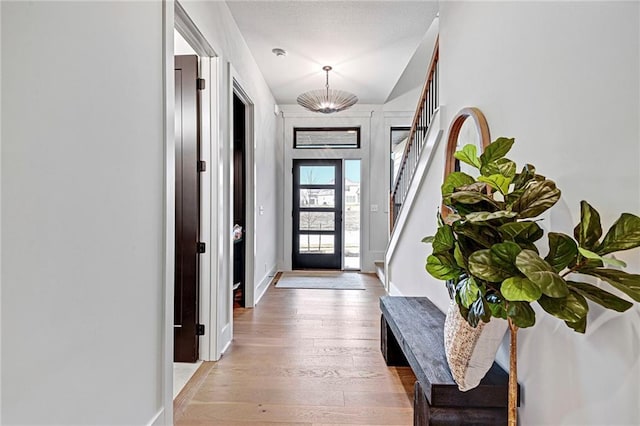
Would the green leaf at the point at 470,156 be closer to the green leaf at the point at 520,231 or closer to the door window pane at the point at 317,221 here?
the green leaf at the point at 520,231

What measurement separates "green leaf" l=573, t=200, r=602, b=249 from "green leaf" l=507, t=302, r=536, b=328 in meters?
0.24

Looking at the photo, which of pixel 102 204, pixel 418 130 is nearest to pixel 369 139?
pixel 418 130

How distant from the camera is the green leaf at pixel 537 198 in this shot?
3.39 ft

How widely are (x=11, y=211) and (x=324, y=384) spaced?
1.95 metres

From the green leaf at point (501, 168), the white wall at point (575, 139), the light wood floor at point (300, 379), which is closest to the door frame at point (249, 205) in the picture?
the light wood floor at point (300, 379)

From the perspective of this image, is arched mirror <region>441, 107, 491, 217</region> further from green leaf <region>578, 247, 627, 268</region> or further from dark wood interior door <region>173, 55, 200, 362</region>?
dark wood interior door <region>173, 55, 200, 362</region>

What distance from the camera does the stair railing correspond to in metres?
2.95

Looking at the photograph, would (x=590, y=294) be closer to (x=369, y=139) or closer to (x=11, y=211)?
(x=11, y=211)

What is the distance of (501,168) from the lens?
1.14m

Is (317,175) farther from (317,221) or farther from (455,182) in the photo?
(455,182)

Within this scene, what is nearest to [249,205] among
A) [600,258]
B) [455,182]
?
[455,182]

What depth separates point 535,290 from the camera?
2.91ft

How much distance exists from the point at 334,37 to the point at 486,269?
3.17 meters

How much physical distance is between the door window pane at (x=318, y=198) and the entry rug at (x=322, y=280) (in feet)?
4.02
